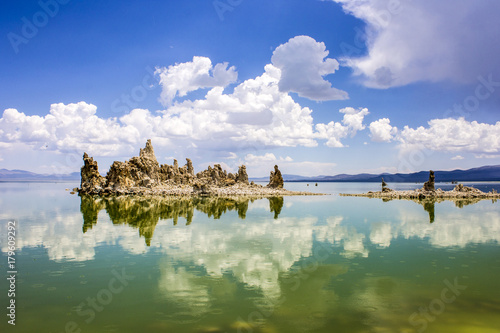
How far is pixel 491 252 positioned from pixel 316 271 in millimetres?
12026

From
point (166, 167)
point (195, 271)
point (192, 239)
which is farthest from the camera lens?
point (166, 167)

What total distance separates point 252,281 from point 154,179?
80932mm

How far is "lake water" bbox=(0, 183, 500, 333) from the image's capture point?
9.37 metres

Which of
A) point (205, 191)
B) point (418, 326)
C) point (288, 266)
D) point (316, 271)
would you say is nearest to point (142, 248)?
point (288, 266)

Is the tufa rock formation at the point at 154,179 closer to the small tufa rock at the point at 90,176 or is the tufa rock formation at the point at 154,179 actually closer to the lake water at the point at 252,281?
the small tufa rock at the point at 90,176

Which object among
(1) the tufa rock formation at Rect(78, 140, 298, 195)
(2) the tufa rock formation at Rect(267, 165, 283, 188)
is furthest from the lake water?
(2) the tufa rock formation at Rect(267, 165, 283, 188)

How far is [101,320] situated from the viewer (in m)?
9.44

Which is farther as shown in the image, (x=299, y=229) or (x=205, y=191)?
(x=205, y=191)

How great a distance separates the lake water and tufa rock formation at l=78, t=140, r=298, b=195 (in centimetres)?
5654

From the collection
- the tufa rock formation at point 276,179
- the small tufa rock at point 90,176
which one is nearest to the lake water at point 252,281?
the small tufa rock at point 90,176

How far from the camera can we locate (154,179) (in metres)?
88.9

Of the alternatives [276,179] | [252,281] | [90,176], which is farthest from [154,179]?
[252,281]

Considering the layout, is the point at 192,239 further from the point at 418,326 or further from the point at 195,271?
the point at 418,326

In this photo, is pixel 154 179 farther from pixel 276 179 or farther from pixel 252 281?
pixel 252 281
